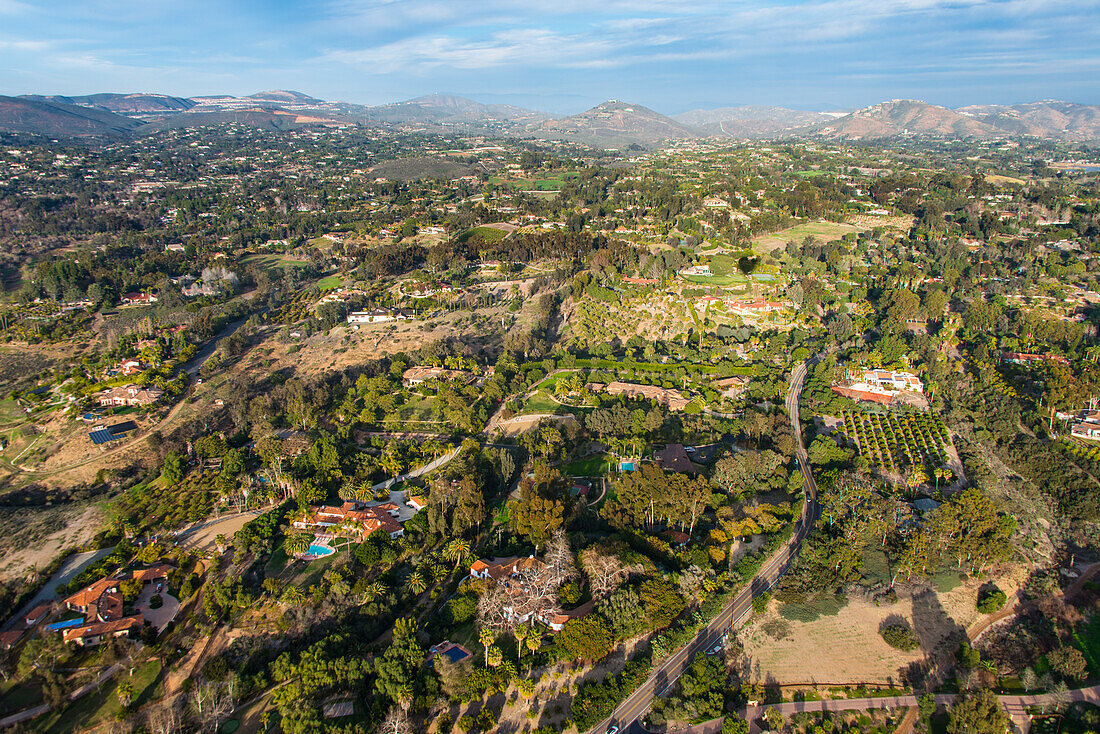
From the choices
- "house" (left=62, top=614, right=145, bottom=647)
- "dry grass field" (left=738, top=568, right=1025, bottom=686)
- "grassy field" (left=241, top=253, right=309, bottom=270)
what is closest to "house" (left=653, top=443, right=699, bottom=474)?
"dry grass field" (left=738, top=568, right=1025, bottom=686)

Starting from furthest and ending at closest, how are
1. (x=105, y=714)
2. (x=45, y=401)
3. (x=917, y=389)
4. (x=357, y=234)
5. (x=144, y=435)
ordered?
(x=357, y=234), (x=917, y=389), (x=45, y=401), (x=144, y=435), (x=105, y=714)

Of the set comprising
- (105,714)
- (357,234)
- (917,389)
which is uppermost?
(357,234)

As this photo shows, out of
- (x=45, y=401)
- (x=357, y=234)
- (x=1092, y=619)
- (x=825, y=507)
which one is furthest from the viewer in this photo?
(x=357, y=234)

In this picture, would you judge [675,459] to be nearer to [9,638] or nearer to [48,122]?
[9,638]

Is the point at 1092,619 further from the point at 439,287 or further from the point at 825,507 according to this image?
the point at 439,287

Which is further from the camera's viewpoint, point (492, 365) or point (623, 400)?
point (492, 365)

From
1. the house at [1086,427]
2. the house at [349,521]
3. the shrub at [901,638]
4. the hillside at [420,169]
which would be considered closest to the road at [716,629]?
the shrub at [901,638]

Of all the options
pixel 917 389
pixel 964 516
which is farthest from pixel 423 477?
pixel 917 389
